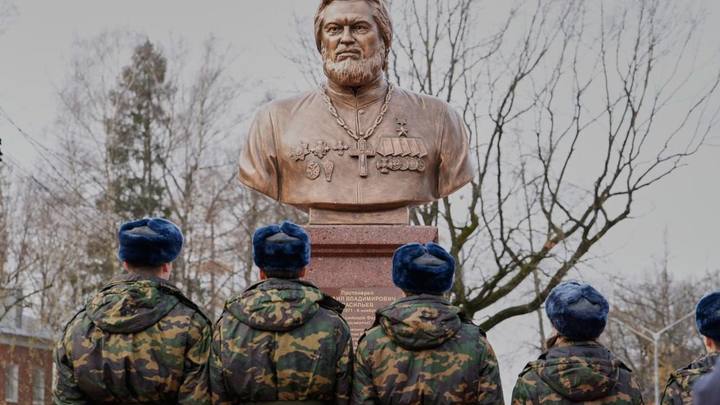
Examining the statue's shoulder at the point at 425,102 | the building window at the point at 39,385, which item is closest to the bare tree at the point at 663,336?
the building window at the point at 39,385

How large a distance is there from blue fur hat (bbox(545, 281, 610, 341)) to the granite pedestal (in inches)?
96.9

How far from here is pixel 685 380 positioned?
205 inches

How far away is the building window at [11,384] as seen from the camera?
104 ft

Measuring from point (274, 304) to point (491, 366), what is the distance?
1.02 m

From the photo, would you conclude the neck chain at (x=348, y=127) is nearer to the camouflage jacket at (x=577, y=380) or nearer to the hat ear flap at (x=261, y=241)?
the hat ear flap at (x=261, y=241)

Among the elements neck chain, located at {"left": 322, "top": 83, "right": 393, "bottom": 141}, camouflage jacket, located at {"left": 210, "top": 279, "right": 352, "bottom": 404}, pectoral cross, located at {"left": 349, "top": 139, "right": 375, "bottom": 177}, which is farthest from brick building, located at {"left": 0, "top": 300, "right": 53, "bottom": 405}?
camouflage jacket, located at {"left": 210, "top": 279, "right": 352, "bottom": 404}

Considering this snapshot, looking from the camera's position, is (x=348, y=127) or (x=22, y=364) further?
(x=22, y=364)

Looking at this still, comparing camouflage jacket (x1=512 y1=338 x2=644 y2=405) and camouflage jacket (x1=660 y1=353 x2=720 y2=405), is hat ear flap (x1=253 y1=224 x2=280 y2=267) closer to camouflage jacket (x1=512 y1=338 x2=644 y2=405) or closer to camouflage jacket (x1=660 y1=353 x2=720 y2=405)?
camouflage jacket (x1=512 y1=338 x2=644 y2=405)

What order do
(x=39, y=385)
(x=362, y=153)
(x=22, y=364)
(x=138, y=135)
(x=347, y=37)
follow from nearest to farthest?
(x=347, y=37)
(x=362, y=153)
(x=138, y=135)
(x=39, y=385)
(x=22, y=364)

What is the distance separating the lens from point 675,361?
39.8 m

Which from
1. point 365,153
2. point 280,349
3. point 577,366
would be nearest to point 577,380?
point 577,366

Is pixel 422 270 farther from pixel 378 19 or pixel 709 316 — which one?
pixel 378 19

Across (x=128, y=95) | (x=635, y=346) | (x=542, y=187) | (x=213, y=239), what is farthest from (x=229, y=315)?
(x=635, y=346)

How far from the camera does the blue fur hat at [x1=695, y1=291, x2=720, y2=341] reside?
529 cm
